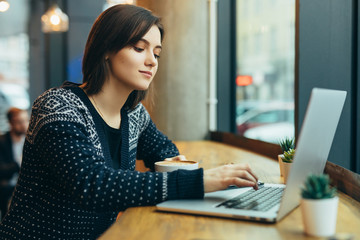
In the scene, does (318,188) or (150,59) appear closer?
(318,188)

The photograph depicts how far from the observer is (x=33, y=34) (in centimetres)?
675

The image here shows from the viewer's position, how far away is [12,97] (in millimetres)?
6551

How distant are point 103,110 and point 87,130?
23 centimetres

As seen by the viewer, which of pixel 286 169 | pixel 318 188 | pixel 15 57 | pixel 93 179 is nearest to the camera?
pixel 318 188

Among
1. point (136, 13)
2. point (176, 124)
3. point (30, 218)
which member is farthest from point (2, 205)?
point (136, 13)

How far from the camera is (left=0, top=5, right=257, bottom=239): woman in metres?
1.05

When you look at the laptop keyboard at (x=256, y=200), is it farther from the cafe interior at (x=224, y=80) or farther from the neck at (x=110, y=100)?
the neck at (x=110, y=100)

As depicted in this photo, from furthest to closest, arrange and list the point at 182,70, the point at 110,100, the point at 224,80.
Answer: the point at 224,80
the point at 182,70
the point at 110,100

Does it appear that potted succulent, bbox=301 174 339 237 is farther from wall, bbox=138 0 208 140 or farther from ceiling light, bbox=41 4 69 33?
ceiling light, bbox=41 4 69 33

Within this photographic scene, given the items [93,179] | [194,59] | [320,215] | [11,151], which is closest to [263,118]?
[194,59]

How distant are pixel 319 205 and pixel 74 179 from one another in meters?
0.63

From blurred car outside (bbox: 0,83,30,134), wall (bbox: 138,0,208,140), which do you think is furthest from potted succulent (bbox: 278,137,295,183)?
blurred car outside (bbox: 0,83,30,134)

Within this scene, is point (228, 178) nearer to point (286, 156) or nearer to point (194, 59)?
point (286, 156)

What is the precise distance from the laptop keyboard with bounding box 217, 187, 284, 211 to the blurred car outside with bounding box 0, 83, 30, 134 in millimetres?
5782
